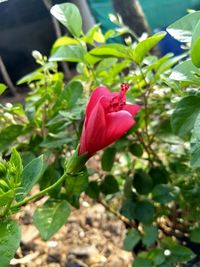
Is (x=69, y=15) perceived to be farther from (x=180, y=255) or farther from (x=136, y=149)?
(x=180, y=255)

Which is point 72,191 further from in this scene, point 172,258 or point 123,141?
point 172,258

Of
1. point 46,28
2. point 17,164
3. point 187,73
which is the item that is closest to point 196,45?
point 187,73

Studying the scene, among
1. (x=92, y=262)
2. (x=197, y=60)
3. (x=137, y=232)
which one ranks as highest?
(x=197, y=60)

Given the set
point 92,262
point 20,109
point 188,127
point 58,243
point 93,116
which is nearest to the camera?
point 93,116

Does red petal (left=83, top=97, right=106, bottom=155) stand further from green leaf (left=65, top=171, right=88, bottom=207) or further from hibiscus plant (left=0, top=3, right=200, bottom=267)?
green leaf (left=65, top=171, right=88, bottom=207)

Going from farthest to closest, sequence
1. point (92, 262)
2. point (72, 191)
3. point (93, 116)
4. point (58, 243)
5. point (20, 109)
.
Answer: point (58, 243)
point (92, 262)
point (20, 109)
point (72, 191)
point (93, 116)

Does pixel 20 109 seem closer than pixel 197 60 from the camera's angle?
No

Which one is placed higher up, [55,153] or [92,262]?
[55,153]

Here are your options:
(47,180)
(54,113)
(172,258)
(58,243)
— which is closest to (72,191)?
(47,180)
